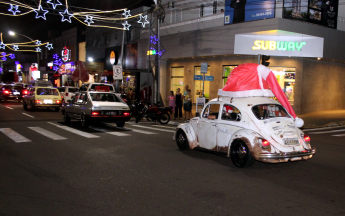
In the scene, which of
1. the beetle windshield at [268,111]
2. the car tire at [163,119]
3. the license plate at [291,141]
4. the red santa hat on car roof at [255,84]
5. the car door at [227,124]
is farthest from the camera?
the car tire at [163,119]

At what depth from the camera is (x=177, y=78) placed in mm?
27516

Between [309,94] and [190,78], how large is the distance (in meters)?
9.02

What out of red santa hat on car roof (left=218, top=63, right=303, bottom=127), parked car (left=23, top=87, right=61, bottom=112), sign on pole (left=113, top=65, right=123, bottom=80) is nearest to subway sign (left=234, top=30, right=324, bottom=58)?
sign on pole (left=113, top=65, right=123, bottom=80)

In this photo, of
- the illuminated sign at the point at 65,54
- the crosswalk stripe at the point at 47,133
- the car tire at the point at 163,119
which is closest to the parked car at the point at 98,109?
the crosswalk stripe at the point at 47,133

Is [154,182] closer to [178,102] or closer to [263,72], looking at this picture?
[263,72]

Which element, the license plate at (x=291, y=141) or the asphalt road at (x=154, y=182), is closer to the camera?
the asphalt road at (x=154, y=182)

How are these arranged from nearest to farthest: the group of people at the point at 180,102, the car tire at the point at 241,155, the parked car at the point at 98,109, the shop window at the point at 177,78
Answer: the car tire at the point at 241,155 < the parked car at the point at 98,109 < the group of people at the point at 180,102 < the shop window at the point at 177,78

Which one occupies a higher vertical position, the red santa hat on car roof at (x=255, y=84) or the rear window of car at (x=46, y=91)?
the red santa hat on car roof at (x=255, y=84)

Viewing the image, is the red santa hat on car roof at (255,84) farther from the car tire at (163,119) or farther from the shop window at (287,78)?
the shop window at (287,78)

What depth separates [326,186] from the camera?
6.15m

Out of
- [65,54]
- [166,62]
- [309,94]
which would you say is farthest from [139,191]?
[65,54]

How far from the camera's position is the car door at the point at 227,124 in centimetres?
780

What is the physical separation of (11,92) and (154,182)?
102 feet

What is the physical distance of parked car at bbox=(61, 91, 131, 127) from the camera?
13.7 meters
